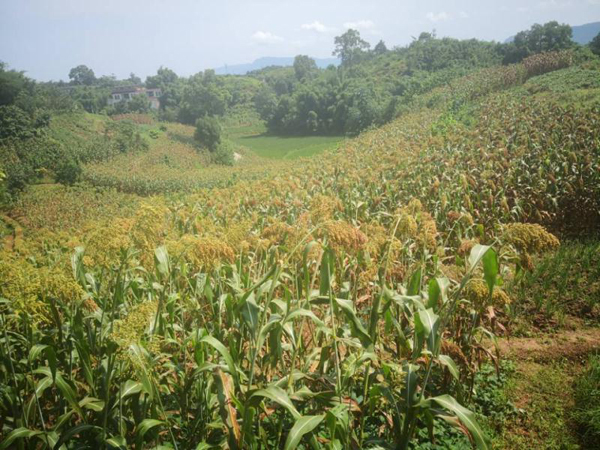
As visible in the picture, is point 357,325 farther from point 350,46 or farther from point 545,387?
point 350,46

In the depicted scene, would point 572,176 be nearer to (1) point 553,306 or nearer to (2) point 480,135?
(1) point 553,306

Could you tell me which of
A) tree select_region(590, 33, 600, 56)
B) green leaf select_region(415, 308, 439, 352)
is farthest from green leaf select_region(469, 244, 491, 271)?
tree select_region(590, 33, 600, 56)

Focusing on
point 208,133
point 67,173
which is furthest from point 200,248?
point 208,133

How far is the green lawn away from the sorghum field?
21.4 meters

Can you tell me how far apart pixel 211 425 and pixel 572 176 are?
8.17 meters

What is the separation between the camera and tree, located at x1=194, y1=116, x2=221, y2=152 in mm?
31328

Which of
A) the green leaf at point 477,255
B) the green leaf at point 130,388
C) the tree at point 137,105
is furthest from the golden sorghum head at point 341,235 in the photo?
the tree at point 137,105

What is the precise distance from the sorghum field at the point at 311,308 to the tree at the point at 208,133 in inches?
867

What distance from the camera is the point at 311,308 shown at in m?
3.93

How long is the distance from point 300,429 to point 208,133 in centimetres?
3207

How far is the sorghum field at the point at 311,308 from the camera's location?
207 centimetres

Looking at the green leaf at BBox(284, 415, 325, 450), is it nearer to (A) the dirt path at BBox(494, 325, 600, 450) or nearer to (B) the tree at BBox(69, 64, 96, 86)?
(A) the dirt path at BBox(494, 325, 600, 450)

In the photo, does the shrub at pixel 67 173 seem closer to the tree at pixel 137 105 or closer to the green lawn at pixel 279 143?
the green lawn at pixel 279 143

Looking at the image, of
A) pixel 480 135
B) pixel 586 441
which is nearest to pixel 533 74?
pixel 480 135
